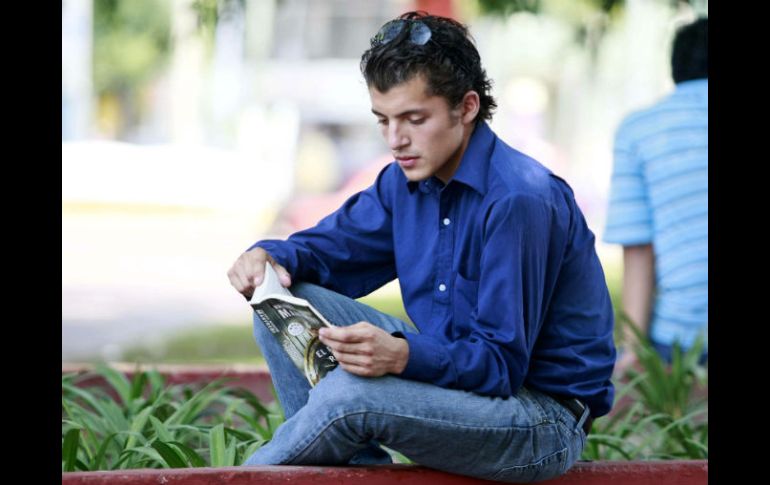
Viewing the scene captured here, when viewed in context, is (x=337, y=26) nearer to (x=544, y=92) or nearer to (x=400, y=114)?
(x=544, y=92)

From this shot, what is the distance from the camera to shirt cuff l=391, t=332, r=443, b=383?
104 inches

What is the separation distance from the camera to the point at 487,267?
269cm

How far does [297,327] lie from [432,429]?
0.40m

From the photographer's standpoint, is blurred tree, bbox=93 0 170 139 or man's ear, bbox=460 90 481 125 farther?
blurred tree, bbox=93 0 170 139

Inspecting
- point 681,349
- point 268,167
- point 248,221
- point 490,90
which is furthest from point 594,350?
point 268,167

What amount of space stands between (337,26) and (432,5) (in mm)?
11218

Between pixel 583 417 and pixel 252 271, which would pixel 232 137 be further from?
pixel 583 417

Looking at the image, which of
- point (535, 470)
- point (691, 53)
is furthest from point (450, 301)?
point (691, 53)

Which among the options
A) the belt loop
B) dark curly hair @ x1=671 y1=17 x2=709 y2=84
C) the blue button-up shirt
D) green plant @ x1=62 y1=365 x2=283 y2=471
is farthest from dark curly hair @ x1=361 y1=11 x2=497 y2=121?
dark curly hair @ x1=671 y1=17 x2=709 y2=84

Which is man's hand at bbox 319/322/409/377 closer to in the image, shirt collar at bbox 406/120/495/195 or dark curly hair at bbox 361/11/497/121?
shirt collar at bbox 406/120/495/195

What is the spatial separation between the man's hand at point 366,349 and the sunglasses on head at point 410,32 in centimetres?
71

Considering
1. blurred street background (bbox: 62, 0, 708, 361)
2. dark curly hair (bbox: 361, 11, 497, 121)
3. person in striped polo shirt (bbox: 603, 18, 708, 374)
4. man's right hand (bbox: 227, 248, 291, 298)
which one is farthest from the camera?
blurred street background (bbox: 62, 0, 708, 361)

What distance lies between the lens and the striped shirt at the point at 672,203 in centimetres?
491

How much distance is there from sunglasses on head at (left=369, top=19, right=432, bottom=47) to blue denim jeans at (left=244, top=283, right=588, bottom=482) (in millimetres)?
794
